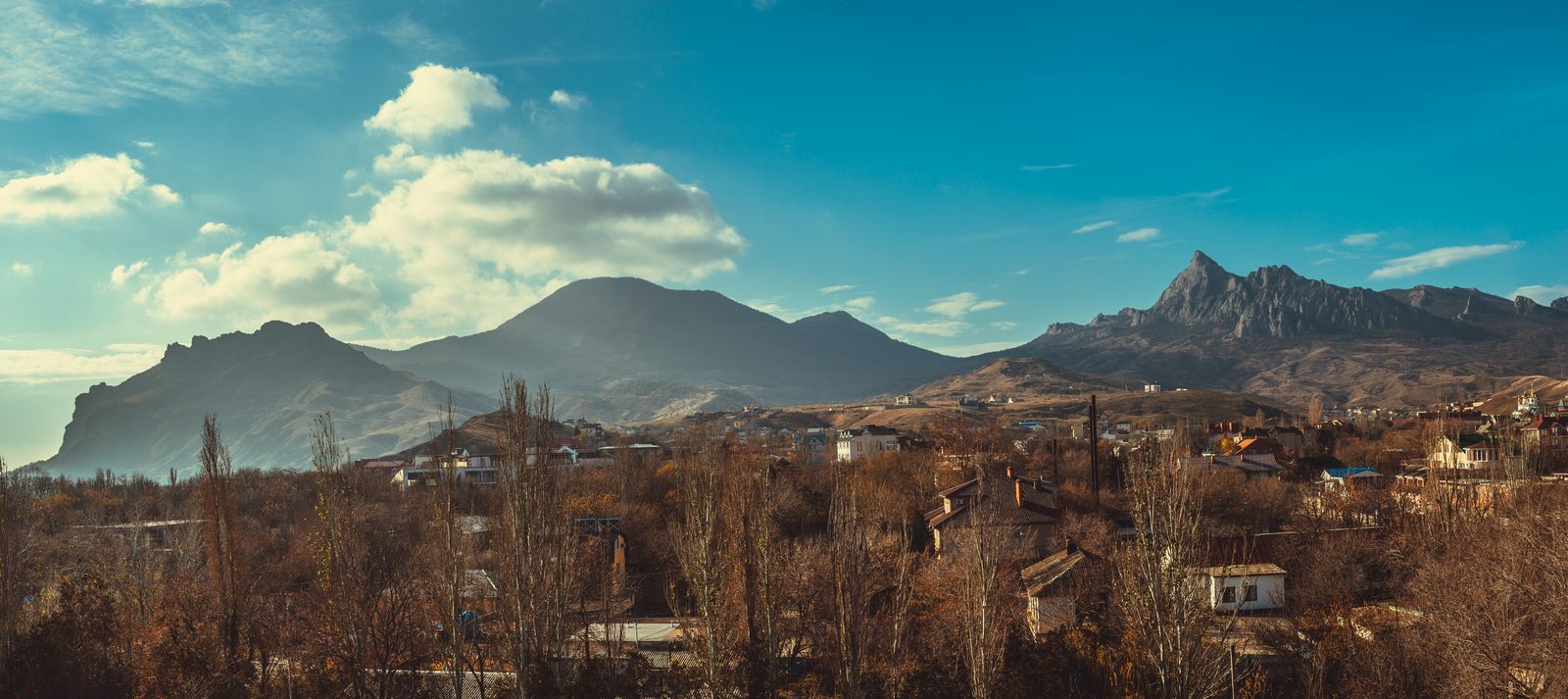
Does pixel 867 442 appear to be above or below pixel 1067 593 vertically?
above

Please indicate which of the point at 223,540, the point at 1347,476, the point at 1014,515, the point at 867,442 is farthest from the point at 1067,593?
the point at 867,442

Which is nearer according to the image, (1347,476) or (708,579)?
(708,579)

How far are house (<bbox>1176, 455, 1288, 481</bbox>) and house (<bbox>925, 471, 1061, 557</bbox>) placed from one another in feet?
71.8

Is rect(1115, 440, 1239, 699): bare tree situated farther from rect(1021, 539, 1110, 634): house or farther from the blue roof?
the blue roof

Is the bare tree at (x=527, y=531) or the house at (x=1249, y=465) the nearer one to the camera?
the bare tree at (x=527, y=531)

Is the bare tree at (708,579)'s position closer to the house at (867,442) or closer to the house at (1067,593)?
the house at (1067,593)

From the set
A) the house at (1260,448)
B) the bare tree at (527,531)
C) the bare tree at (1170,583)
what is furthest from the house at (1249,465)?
the bare tree at (527,531)

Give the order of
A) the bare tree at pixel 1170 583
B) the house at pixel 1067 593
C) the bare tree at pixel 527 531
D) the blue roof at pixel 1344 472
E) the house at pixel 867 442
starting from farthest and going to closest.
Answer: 1. the house at pixel 867 442
2. the blue roof at pixel 1344 472
3. the house at pixel 1067 593
4. the bare tree at pixel 527 531
5. the bare tree at pixel 1170 583

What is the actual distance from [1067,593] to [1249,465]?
51.9 metres

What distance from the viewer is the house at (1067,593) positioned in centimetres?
3206

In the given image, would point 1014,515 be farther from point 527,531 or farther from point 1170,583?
point 527,531

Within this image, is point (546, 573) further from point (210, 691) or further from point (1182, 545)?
point (1182, 545)

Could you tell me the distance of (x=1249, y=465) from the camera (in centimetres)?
7325

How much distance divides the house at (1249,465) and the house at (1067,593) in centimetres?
3946
